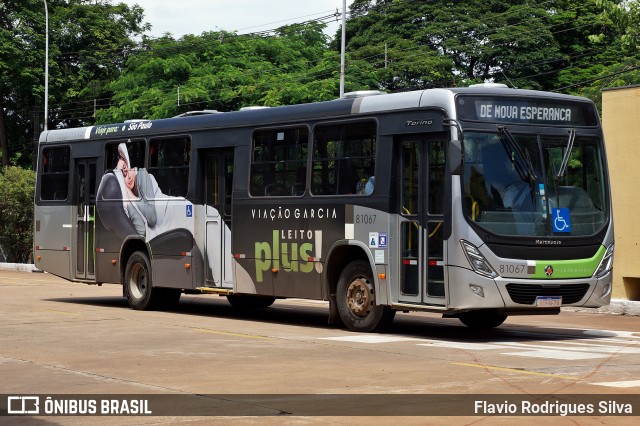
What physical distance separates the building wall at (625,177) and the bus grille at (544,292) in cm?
800

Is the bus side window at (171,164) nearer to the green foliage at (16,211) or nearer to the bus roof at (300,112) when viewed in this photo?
the bus roof at (300,112)

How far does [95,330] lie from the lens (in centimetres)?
1736

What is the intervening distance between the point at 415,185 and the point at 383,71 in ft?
153

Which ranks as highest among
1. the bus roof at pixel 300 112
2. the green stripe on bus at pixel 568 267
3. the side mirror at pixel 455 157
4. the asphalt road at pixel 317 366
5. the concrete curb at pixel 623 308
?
the bus roof at pixel 300 112

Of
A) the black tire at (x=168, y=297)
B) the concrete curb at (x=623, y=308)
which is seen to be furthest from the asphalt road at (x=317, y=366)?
the concrete curb at (x=623, y=308)

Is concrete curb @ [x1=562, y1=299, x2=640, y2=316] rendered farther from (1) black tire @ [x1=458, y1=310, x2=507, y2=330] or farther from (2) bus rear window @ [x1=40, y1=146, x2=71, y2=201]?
(2) bus rear window @ [x1=40, y1=146, x2=71, y2=201]

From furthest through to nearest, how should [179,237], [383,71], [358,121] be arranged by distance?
[383,71]
[179,237]
[358,121]

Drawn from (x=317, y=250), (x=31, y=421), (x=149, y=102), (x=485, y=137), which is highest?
(x=149, y=102)

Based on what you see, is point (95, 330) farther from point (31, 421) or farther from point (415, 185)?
point (31, 421)

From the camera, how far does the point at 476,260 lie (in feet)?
49.8

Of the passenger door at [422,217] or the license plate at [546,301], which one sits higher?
the passenger door at [422,217]

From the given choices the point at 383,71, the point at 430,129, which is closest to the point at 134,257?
the point at 430,129

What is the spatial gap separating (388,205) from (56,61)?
4991 centimetres

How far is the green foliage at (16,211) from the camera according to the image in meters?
43.3
